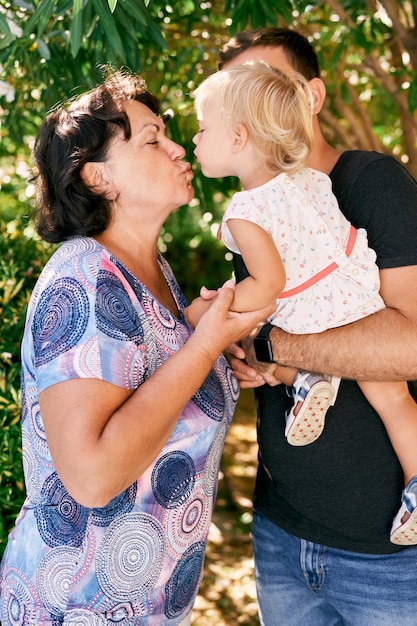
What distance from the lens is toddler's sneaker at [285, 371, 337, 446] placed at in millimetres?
1915

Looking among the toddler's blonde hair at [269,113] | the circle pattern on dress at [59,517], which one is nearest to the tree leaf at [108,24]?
the toddler's blonde hair at [269,113]

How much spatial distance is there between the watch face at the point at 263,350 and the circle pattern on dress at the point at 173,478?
0.40m

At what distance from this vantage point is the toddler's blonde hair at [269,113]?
1971 millimetres

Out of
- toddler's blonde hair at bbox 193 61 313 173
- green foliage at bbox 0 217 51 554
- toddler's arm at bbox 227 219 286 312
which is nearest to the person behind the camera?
toddler's arm at bbox 227 219 286 312

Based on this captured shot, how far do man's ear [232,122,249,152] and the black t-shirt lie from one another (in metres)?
0.30

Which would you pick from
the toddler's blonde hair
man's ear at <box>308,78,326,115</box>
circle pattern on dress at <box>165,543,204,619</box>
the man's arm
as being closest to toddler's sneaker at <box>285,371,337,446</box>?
the man's arm

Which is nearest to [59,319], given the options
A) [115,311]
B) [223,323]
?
[115,311]

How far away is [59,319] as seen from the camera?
1648 millimetres

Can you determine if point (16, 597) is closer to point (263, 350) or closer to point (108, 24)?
point (263, 350)

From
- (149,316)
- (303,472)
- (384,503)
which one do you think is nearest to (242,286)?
(149,316)

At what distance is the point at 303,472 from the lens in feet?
6.80

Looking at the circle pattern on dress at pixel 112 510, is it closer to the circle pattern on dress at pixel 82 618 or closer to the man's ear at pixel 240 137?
the circle pattern on dress at pixel 82 618

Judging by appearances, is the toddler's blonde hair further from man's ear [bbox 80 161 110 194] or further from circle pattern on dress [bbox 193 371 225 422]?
circle pattern on dress [bbox 193 371 225 422]

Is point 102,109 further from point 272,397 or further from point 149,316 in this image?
point 272,397
